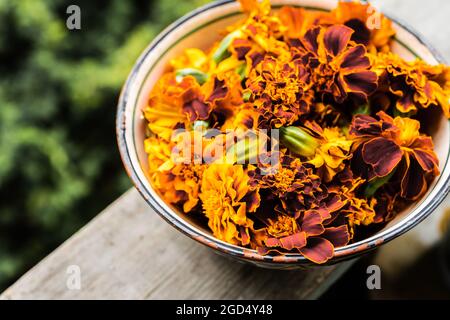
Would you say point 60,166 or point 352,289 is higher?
point 60,166

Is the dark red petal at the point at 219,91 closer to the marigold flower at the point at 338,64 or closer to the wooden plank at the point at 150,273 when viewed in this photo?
the marigold flower at the point at 338,64

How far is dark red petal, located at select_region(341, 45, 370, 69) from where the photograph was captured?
57 cm

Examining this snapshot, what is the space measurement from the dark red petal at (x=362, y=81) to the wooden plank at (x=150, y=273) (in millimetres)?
278

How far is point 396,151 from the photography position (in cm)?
55

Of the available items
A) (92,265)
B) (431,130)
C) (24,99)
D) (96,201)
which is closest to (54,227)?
(96,201)

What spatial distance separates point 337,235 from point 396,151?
102 mm

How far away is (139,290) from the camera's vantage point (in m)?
0.73

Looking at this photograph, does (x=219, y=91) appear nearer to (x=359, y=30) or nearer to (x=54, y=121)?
(x=359, y=30)

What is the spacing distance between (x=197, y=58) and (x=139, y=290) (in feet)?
1.03

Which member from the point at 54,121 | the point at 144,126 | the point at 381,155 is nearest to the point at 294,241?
the point at 381,155

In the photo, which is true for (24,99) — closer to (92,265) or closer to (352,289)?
(92,265)

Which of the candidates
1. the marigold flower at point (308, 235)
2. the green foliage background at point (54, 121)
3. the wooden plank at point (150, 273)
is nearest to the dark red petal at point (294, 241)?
the marigold flower at point (308, 235)

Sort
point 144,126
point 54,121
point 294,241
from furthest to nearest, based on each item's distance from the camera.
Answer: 1. point 54,121
2. point 144,126
3. point 294,241

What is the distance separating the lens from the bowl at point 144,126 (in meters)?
0.54
